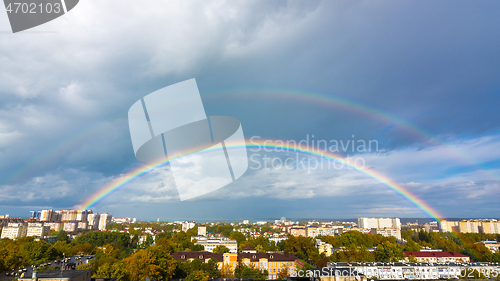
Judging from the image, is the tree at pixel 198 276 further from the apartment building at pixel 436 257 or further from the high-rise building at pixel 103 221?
the high-rise building at pixel 103 221

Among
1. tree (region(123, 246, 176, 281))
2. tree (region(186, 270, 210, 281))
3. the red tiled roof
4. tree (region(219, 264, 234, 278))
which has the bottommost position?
tree (region(219, 264, 234, 278))

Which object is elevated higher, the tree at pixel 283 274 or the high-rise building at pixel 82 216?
the high-rise building at pixel 82 216

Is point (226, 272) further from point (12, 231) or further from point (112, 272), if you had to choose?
point (12, 231)

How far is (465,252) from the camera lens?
46375mm

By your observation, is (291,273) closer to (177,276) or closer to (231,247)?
(231,247)

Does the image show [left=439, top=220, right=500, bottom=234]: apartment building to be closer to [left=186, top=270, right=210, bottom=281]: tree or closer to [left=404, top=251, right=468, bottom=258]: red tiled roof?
[left=404, top=251, right=468, bottom=258]: red tiled roof

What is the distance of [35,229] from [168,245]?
63943mm

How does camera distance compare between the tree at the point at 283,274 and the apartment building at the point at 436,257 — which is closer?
the tree at the point at 283,274

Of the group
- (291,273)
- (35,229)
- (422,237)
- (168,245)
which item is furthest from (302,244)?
(35,229)

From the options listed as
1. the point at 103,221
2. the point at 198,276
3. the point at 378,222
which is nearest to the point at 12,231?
the point at 103,221

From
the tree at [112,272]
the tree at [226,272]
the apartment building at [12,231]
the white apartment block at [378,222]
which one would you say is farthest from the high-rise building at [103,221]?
the white apartment block at [378,222]

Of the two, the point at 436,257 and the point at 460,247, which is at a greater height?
the point at 436,257

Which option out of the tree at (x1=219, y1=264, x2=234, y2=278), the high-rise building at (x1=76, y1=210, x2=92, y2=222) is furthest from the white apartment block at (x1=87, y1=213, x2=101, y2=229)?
the tree at (x1=219, y1=264, x2=234, y2=278)

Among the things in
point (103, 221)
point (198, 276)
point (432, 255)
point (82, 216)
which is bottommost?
point (103, 221)
